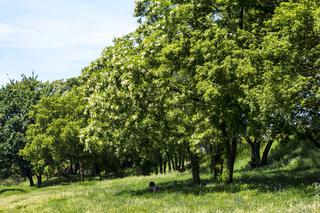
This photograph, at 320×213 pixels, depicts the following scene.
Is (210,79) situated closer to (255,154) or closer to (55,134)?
(255,154)

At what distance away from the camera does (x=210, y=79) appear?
22672 millimetres

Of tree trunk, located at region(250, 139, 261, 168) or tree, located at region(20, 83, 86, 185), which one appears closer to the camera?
tree trunk, located at region(250, 139, 261, 168)

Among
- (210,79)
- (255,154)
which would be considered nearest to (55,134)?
(255,154)

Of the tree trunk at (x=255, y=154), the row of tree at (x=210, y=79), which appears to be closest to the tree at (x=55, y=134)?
the tree trunk at (x=255, y=154)

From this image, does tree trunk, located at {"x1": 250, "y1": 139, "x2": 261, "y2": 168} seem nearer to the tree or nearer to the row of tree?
the row of tree

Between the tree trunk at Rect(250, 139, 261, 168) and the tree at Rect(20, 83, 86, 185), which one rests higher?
the tree at Rect(20, 83, 86, 185)

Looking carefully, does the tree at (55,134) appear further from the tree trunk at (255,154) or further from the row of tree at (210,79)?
the row of tree at (210,79)

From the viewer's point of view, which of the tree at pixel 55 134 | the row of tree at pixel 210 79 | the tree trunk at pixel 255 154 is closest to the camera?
the row of tree at pixel 210 79

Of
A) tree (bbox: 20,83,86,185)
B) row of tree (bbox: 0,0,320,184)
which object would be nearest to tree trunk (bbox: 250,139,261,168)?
row of tree (bbox: 0,0,320,184)

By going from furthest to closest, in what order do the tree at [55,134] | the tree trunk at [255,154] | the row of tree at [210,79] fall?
the tree at [55,134] < the tree trunk at [255,154] < the row of tree at [210,79]

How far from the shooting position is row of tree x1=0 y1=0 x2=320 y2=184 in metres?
18.9

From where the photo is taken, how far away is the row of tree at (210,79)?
62.0ft

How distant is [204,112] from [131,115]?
223 inches

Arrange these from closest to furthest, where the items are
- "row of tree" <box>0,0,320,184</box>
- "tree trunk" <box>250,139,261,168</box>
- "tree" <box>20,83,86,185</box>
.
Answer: "row of tree" <box>0,0,320,184</box>, "tree trunk" <box>250,139,261,168</box>, "tree" <box>20,83,86,185</box>
